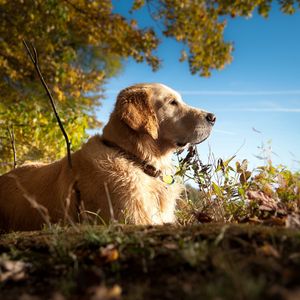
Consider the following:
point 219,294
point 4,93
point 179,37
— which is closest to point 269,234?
point 219,294

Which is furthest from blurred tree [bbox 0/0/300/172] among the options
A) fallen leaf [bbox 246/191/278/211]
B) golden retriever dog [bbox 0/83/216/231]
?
fallen leaf [bbox 246/191/278/211]

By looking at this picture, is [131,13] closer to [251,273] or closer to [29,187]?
[29,187]

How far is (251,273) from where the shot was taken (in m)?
1.27

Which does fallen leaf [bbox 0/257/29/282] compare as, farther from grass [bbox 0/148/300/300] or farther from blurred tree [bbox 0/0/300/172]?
blurred tree [bbox 0/0/300/172]

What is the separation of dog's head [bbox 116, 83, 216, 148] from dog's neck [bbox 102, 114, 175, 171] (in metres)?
0.06

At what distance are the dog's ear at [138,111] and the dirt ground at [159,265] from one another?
6.35 feet

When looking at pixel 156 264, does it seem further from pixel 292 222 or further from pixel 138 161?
pixel 138 161

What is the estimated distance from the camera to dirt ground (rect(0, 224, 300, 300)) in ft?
3.89

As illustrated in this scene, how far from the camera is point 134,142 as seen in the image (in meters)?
3.88

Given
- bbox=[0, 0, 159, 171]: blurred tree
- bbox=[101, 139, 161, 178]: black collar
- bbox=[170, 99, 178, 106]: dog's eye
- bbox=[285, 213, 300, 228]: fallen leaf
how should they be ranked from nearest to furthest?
bbox=[285, 213, 300, 228]: fallen leaf
bbox=[101, 139, 161, 178]: black collar
bbox=[170, 99, 178, 106]: dog's eye
bbox=[0, 0, 159, 171]: blurred tree

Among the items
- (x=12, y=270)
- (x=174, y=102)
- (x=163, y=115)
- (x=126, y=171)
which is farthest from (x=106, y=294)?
(x=174, y=102)

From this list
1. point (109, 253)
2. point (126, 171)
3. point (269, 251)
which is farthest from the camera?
point (126, 171)

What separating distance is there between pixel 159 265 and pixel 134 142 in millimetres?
2445

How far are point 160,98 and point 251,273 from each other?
10.3 feet
